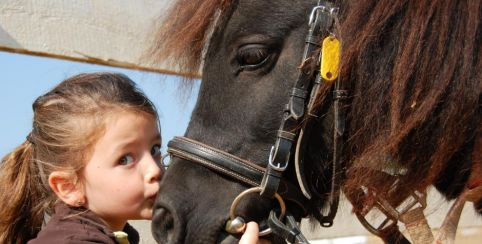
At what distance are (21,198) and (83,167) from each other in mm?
170

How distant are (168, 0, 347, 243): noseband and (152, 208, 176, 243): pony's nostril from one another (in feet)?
0.42

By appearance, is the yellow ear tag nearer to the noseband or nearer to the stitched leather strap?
the noseband

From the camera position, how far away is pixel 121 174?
5.06 ft

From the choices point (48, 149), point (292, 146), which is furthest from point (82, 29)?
point (292, 146)

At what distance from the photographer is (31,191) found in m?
1.62

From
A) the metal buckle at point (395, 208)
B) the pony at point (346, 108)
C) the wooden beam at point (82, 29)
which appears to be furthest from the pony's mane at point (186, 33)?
the metal buckle at point (395, 208)

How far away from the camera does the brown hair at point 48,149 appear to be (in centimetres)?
158

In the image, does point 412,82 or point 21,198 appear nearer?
point 412,82

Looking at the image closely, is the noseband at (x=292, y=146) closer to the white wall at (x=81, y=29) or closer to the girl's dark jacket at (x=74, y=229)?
the girl's dark jacket at (x=74, y=229)

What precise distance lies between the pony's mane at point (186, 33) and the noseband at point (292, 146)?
246mm

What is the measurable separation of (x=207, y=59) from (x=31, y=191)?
1.79ft

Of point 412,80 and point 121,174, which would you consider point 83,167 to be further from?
point 412,80

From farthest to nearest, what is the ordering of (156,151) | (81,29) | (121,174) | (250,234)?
(81,29)
(156,151)
(121,174)
(250,234)

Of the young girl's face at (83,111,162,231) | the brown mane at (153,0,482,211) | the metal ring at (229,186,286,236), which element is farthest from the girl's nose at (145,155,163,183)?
the brown mane at (153,0,482,211)
